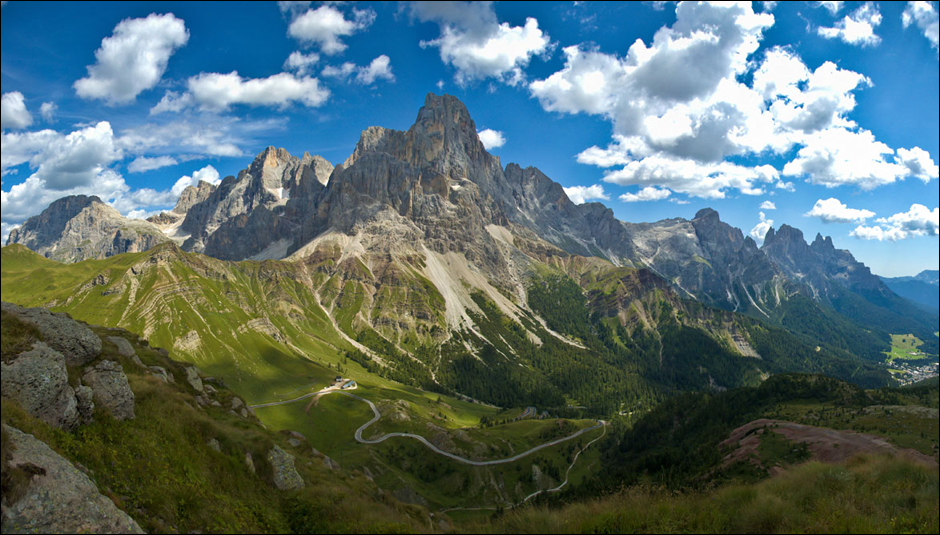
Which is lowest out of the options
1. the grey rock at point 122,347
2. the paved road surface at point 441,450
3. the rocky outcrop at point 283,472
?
the paved road surface at point 441,450

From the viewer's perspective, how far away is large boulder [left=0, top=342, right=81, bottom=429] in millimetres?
18641

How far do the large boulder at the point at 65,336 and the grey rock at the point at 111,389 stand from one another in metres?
1.35

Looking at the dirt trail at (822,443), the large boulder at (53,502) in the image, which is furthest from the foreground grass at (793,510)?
the large boulder at (53,502)

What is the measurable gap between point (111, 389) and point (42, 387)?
5.43 m

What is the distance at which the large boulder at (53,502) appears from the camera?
42.1 feet

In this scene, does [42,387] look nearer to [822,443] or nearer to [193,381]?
[193,381]

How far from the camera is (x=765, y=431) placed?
164 ft

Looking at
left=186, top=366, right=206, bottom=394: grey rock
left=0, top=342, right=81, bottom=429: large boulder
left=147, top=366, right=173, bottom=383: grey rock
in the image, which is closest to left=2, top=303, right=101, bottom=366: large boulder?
left=0, top=342, right=81, bottom=429: large boulder

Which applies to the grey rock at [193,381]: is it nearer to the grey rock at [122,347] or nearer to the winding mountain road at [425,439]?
the grey rock at [122,347]

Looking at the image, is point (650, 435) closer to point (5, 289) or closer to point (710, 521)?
point (710, 521)

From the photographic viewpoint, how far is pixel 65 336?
25.8 m

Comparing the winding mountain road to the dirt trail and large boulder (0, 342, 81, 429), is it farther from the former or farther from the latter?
large boulder (0, 342, 81, 429)

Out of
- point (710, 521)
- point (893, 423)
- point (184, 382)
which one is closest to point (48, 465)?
point (710, 521)

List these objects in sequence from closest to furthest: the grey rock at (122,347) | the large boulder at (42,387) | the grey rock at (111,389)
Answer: the large boulder at (42,387) → the grey rock at (111,389) → the grey rock at (122,347)
